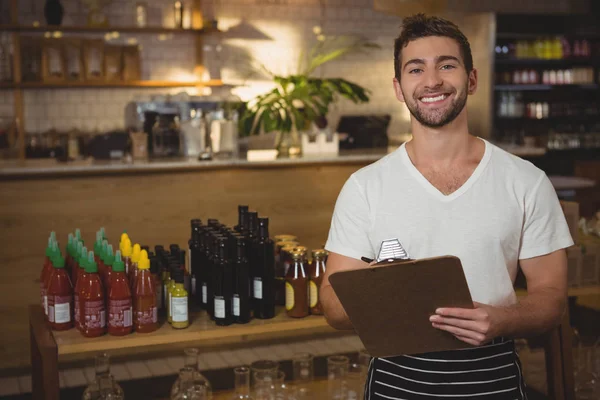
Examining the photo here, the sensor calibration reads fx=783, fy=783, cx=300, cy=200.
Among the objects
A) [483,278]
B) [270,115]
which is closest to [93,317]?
[483,278]

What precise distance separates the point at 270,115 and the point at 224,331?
3.35 m

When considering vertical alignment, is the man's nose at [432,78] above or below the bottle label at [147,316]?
above

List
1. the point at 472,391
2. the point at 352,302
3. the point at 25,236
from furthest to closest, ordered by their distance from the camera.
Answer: the point at 25,236
the point at 472,391
the point at 352,302

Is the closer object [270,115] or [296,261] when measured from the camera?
[296,261]

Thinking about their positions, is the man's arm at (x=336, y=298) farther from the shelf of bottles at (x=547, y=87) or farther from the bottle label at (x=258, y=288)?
the shelf of bottles at (x=547, y=87)

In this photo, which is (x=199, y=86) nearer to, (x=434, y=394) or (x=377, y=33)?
(x=377, y=33)

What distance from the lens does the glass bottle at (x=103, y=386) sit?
2710 millimetres

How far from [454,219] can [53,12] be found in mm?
5715

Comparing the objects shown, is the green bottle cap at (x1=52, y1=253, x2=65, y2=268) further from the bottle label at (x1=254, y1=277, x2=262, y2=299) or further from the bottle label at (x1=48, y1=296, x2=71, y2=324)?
the bottle label at (x1=254, y1=277, x2=262, y2=299)

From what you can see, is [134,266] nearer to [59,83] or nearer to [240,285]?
[240,285]

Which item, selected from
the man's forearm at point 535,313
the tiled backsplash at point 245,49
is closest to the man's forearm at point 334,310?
the man's forearm at point 535,313

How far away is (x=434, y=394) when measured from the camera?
1.84 m

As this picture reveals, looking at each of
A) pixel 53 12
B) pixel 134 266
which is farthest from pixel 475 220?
pixel 53 12

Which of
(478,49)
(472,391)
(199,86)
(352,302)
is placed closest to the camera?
(352,302)
